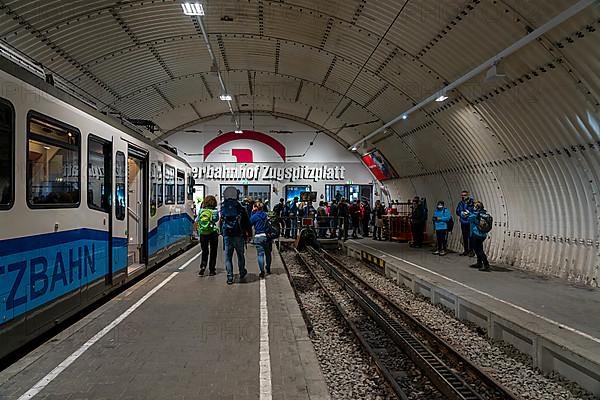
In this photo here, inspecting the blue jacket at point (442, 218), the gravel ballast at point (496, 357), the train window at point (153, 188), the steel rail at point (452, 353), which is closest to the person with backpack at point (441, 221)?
the blue jacket at point (442, 218)

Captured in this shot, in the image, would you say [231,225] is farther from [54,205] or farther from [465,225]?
[465,225]

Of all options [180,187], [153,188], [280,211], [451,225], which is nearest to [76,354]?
[153,188]

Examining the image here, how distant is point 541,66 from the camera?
368 inches

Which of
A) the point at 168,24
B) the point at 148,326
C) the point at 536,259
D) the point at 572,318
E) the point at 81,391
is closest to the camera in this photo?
the point at 81,391

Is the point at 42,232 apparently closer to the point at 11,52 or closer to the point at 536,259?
the point at 11,52

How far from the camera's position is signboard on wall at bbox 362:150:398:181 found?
24837 mm

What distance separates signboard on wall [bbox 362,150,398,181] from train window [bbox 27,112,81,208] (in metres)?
18.9

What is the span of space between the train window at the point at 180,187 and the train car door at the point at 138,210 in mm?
4660

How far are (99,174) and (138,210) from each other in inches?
121

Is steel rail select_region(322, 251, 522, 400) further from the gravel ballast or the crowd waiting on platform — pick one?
the crowd waiting on platform

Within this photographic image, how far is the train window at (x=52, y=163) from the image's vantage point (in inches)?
219

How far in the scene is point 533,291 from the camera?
970 centimetres

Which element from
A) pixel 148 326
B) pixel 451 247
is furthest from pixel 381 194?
pixel 148 326

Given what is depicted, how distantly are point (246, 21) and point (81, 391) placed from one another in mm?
12615
